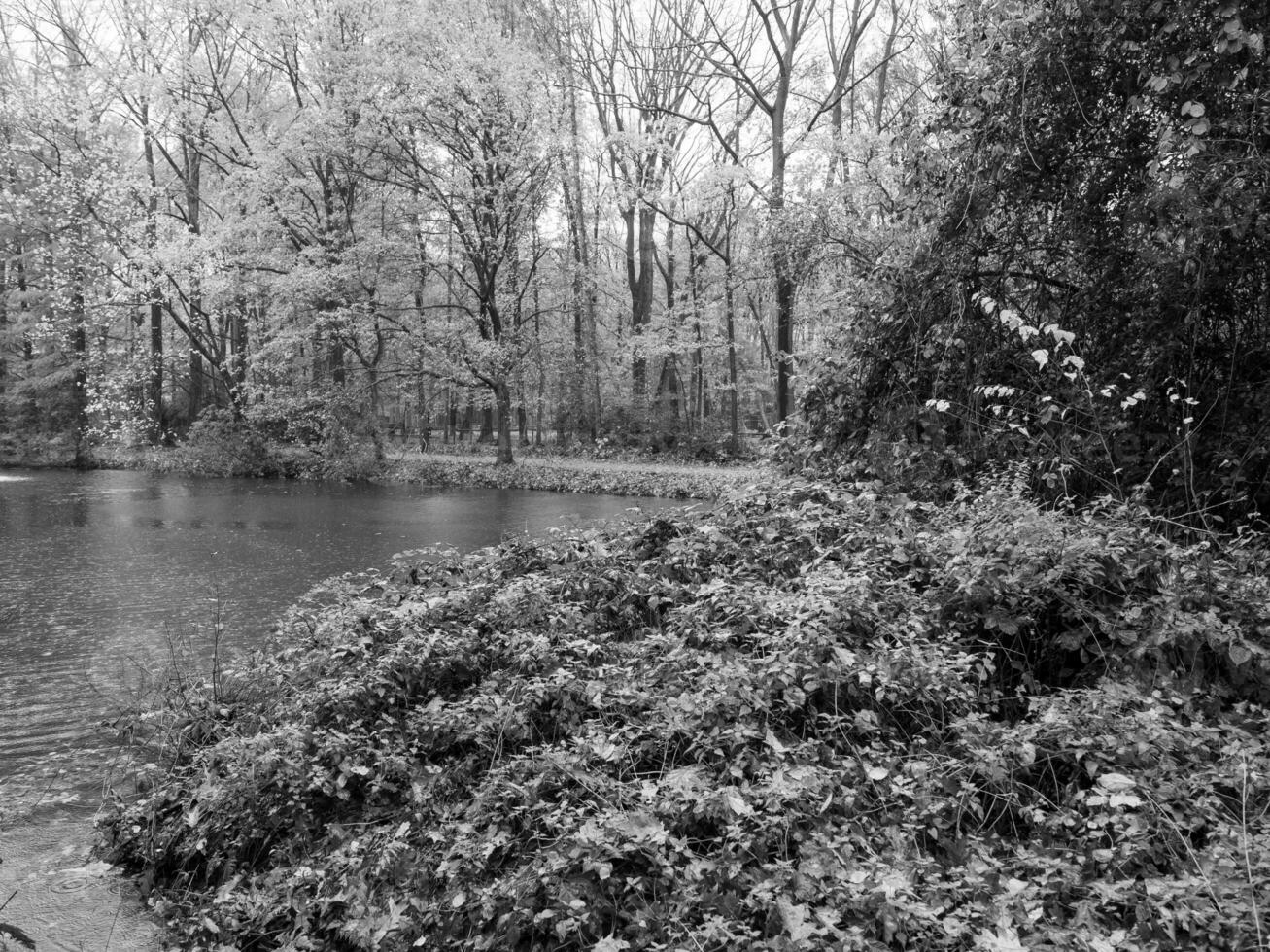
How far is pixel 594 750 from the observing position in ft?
12.4

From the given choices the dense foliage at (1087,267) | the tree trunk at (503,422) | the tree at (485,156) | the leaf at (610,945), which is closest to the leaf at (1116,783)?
the leaf at (610,945)

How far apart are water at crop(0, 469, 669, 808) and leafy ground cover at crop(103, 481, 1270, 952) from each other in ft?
4.98

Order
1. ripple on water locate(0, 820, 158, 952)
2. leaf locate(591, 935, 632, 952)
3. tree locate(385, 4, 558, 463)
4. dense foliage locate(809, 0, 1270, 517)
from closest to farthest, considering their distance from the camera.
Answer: leaf locate(591, 935, 632, 952), ripple on water locate(0, 820, 158, 952), dense foliage locate(809, 0, 1270, 517), tree locate(385, 4, 558, 463)

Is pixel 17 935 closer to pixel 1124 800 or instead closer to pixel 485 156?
pixel 1124 800

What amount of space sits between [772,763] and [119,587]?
9.14 meters

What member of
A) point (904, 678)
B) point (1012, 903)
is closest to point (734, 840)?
point (1012, 903)

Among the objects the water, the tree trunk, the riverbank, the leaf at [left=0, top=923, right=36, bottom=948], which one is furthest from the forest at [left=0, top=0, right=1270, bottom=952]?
the tree trunk

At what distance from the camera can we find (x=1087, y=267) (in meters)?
6.76

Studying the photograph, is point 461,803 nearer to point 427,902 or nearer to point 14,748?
point 427,902

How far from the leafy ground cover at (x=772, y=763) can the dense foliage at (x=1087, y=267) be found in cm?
118

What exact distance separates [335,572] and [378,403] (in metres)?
15.5

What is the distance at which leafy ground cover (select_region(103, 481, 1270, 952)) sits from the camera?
9.01 feet

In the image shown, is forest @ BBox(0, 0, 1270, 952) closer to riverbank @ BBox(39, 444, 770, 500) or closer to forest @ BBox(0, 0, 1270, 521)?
forest @ BBox(0, 0, 1270, 521)

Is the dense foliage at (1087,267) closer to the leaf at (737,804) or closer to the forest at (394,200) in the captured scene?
the leaf at (737,804)
